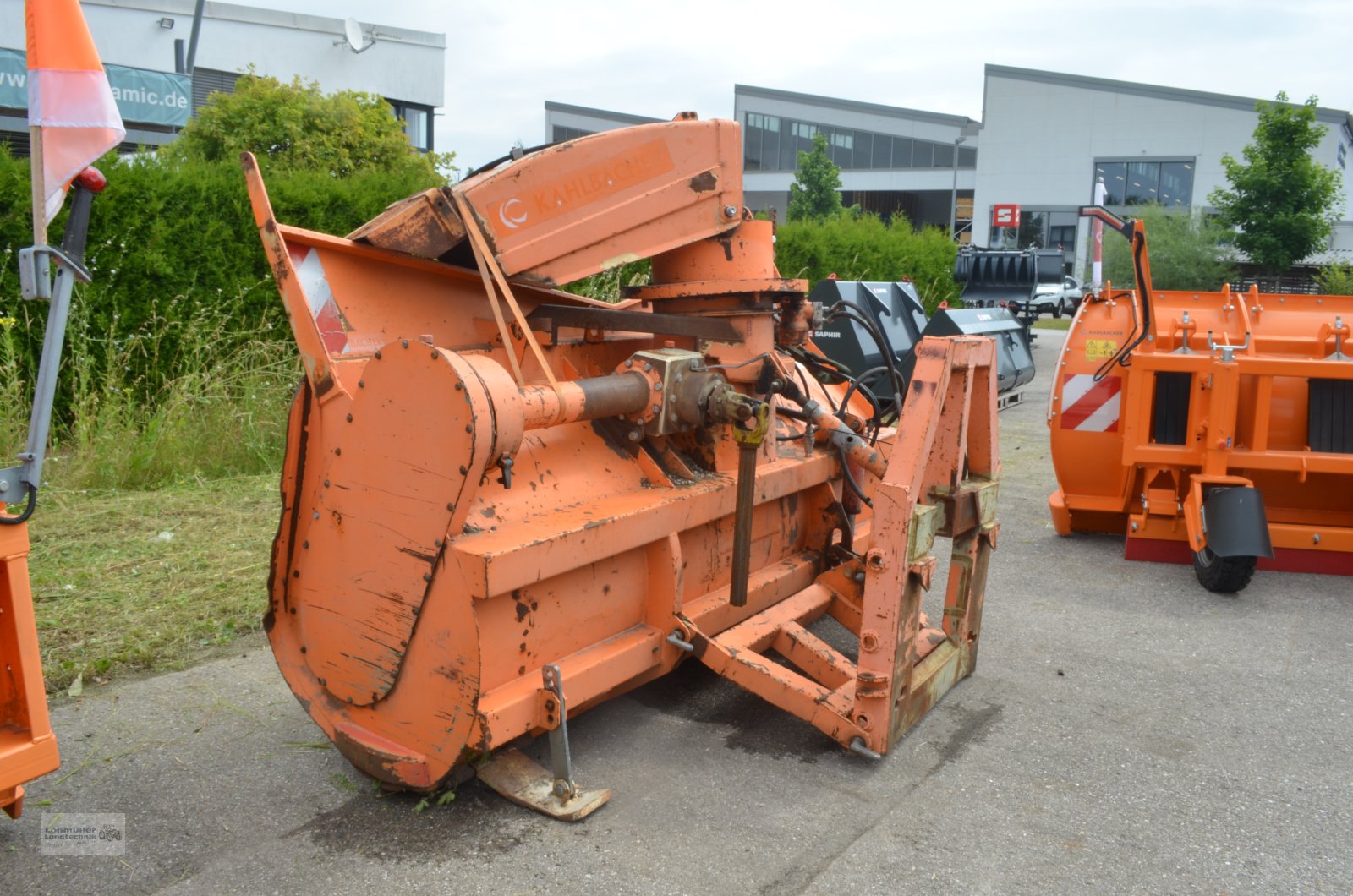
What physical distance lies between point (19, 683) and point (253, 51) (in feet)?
75.4

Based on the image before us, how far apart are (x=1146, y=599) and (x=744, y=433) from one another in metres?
2.59

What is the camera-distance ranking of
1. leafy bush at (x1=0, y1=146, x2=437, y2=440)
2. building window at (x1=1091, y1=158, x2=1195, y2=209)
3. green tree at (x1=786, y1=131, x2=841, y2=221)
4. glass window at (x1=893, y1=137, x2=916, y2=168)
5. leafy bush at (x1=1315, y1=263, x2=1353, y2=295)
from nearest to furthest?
leafy bush at (x1=0, y1=146, x2=437, y2=440)
leafy bush at (x1=1315, y1=263, x2=1353, y2=295)
green tree at (x1=786, y1=131, x2=841, y2=221)
building window at (x1=1091, y1=158, x2=1195, y2=209)
glass window at (x1=893, y1=137, x2=916, y2=168)

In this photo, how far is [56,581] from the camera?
4.42 meters

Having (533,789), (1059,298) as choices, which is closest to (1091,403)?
(533,789)

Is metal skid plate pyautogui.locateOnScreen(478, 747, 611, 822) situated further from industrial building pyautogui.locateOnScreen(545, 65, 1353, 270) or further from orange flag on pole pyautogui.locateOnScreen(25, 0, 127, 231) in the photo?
industrial building pyautogui.locateOnScreen(545, 65, 1353, 270)

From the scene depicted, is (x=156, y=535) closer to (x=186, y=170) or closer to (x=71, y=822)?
(x=71, y=822)

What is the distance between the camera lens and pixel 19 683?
7.86ft

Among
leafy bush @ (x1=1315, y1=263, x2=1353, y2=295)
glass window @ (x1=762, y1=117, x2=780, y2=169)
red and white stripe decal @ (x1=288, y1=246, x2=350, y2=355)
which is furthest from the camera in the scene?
glass window @ (x1=762, y1=117, x2=780, y2=169)

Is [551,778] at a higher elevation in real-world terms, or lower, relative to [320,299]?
lower

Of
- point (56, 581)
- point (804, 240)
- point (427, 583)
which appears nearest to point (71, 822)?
point (427, 583)

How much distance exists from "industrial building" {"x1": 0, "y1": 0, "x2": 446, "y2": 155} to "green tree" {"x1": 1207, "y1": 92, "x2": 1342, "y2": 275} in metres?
17.6

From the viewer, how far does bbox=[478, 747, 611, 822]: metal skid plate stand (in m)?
2.85

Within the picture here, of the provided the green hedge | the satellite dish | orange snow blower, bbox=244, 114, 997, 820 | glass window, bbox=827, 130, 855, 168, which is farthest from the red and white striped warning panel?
glass window, bbox=827, 130, 855, 168

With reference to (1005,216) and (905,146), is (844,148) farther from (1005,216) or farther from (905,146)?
(1005,216)
